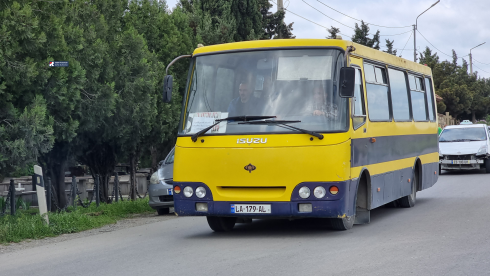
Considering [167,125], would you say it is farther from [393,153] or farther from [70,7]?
[393,153]

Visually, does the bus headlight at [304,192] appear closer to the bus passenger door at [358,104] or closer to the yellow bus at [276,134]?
the yellow bus at [276,134]

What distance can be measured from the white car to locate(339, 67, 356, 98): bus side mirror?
54.8 ft

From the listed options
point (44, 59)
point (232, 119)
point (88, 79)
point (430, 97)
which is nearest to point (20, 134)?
point (44, 59)

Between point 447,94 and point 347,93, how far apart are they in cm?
6419

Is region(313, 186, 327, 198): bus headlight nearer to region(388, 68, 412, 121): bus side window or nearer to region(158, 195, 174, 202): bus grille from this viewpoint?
region(388, 68, 412, 121): bus side window

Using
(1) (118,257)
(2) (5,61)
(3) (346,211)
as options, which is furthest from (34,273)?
(2) (5,61)

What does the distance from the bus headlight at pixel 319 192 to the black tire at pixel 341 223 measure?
Result: 0.92 meters

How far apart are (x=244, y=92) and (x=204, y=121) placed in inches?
28.7

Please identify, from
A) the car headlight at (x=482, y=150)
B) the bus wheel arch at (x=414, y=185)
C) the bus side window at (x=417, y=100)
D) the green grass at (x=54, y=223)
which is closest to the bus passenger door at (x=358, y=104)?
the bus side window at (x=417, y=100)

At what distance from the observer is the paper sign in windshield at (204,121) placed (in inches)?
397

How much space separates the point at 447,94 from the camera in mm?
70688

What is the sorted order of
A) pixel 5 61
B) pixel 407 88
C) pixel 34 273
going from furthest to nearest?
1. pixel 407 88
2. pixel 5 61
3. pixel 34 273

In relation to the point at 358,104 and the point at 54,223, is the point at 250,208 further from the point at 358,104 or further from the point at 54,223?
the point at 54,223

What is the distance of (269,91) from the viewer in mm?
10031
